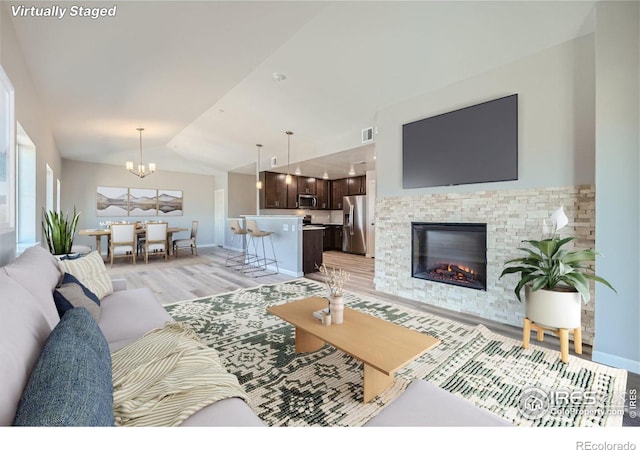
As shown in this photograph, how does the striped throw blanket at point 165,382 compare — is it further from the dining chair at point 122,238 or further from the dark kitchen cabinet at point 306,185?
the dark kitchen cabinet at point 306,185

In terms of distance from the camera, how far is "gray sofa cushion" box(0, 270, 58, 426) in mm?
636

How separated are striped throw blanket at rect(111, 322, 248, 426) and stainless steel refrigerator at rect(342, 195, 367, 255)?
20.3ft

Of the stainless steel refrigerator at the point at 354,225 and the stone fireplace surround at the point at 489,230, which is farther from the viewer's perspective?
the stainless steel refrigerator at the point at 354,225

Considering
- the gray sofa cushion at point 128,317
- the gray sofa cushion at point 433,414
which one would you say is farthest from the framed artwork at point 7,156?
the gray sofa cushion at point 433,414

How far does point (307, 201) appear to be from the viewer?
317 inches

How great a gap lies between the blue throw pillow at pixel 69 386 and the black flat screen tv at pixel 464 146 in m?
3.26

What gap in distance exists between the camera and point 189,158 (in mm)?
8070

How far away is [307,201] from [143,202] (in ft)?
15.9

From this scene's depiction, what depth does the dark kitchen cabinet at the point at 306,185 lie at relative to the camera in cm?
794

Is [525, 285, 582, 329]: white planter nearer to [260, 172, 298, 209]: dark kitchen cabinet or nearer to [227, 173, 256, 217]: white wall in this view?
[260, 172, 298, 209]: dark kitchen cabinet

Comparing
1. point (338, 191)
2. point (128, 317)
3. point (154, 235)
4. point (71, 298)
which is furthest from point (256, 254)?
point (71, 298)

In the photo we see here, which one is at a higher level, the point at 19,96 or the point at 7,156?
the point at 19,96

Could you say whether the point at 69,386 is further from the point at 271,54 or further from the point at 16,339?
the point at 271,54
